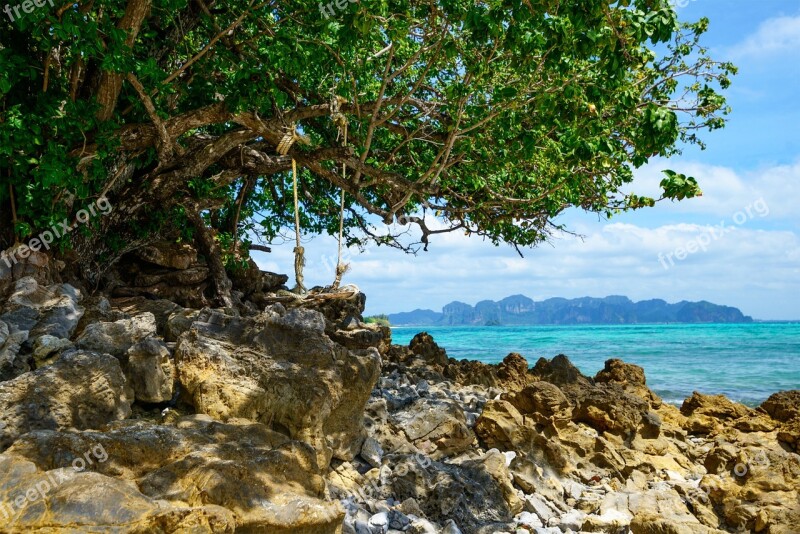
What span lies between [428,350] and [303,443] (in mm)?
9592

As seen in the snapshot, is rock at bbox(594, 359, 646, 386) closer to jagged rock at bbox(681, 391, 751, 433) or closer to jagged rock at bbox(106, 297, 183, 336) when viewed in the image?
jagged rock at bbox(681, 391, 751, 433)

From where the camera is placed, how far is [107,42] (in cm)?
749

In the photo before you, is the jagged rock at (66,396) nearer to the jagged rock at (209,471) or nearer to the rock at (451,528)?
the jagged rock at (209,471)

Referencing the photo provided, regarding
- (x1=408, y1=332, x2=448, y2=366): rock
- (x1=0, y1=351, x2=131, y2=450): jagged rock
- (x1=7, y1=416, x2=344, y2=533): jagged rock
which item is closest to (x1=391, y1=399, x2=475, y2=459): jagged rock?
(x1=7, y1=416, x2=344, y2=533): jagged rock

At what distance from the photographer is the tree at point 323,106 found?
6371mm

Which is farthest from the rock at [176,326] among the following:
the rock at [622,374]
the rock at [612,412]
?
the rock at [622,374]

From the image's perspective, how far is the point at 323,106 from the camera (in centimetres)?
925

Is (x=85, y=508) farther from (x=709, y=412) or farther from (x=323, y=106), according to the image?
(x=709, y=412)

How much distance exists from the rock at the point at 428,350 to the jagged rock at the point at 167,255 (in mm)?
5078

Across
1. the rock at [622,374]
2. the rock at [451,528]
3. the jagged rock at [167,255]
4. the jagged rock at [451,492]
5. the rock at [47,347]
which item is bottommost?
the rock at [451,528]

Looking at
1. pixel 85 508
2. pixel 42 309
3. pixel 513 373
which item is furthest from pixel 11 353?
pixel 513 373

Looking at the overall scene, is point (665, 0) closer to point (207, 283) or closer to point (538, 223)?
point (538, 223)

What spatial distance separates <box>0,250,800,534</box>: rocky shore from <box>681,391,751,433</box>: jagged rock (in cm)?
5

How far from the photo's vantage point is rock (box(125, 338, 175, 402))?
511 centimetres
